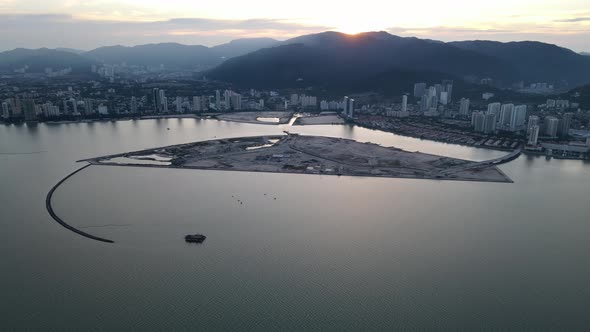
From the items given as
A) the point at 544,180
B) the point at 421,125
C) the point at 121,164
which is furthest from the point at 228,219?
the point at 421,125

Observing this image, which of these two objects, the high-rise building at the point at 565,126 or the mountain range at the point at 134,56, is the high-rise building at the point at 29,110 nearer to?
the high-rise building at the point at 565,126

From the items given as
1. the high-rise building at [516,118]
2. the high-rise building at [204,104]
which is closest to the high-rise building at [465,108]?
the high-rise building at [516,118]

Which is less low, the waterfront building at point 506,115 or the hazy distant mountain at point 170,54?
the hazy distant mountain at point 170,54

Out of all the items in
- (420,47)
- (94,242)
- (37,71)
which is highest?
(420,47)

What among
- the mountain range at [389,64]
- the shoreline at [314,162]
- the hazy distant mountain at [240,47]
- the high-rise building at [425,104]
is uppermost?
the hazy distant mountain at [240,47]

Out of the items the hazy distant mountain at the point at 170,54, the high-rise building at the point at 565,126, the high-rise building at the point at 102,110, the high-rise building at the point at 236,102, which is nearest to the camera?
the high-rise building at the point at 565,126

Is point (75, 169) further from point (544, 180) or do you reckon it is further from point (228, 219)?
point (544, 180)
